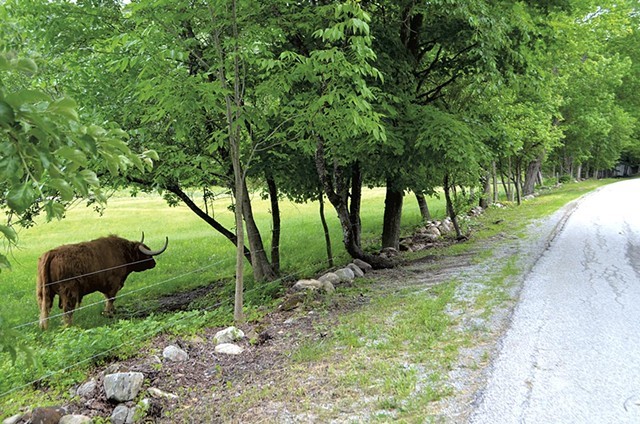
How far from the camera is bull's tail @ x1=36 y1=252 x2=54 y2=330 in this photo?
7742 mm

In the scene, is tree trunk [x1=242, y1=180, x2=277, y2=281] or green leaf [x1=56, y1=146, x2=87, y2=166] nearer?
green leaf [x1=56, y1=146, x2=87, y2=166]

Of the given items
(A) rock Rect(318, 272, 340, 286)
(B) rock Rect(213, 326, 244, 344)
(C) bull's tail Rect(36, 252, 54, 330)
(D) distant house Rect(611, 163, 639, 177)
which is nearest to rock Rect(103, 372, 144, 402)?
(B) rock Rect(213, 326, 244, 344)

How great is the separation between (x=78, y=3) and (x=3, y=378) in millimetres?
6275

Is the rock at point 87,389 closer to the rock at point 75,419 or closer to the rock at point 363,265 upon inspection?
the rock at point 75,419

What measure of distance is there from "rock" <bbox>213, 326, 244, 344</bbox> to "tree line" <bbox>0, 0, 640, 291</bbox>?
1453 mm

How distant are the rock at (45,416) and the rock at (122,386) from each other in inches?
15.8

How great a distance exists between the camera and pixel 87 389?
3.96 meters

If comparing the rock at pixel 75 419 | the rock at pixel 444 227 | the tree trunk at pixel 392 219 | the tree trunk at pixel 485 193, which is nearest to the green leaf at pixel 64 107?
the rock at pixel 75 419

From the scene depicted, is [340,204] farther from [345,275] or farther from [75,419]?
[75,419]

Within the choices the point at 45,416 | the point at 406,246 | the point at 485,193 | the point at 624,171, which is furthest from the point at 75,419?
the point at 624,171

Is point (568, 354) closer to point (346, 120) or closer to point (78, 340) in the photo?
point (346, 120)

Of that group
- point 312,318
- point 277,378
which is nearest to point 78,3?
point 312,318

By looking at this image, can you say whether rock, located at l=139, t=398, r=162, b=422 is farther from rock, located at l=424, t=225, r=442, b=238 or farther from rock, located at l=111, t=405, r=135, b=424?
rock, located at l=424, t=225, r=442, b=238

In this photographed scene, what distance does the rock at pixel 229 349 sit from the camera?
4.82 metres
